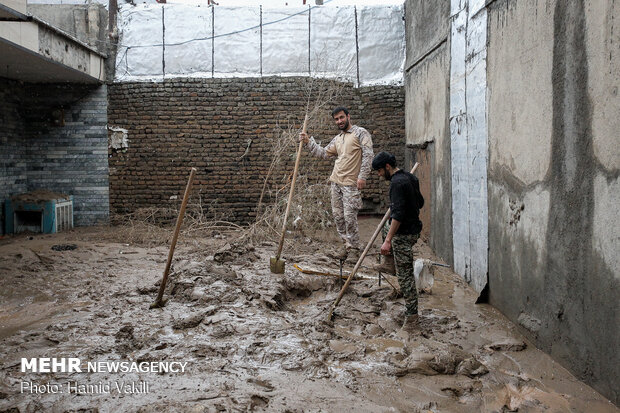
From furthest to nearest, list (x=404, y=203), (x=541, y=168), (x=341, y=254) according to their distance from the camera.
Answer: (x=341, y=254), (x=404, y=203), (x=541, y=168)

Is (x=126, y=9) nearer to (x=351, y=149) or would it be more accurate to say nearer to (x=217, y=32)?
(x=217, y=32)

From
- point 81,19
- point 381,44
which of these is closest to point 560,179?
point 381,44

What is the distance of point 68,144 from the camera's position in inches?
405

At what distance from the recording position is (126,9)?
10219 millimetres

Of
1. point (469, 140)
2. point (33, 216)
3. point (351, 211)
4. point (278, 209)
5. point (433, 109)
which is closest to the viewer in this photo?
point (469, 140)

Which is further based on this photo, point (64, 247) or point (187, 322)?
point (64, 247)

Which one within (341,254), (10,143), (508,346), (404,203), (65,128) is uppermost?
(65,128)

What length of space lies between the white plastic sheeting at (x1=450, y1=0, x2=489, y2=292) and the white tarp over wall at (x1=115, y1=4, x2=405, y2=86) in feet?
13.2

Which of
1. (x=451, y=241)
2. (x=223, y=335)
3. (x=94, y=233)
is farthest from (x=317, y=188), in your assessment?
(x=223, y=335)

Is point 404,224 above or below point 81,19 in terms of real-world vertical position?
below

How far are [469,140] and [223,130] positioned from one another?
5798 millimetres

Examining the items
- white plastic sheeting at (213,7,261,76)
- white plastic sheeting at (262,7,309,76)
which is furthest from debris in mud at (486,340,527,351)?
white plastic sheeting at (213,7,261,76)

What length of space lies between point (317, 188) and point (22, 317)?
555cm

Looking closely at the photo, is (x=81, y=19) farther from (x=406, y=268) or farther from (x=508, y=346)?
(x=508, y=346)
